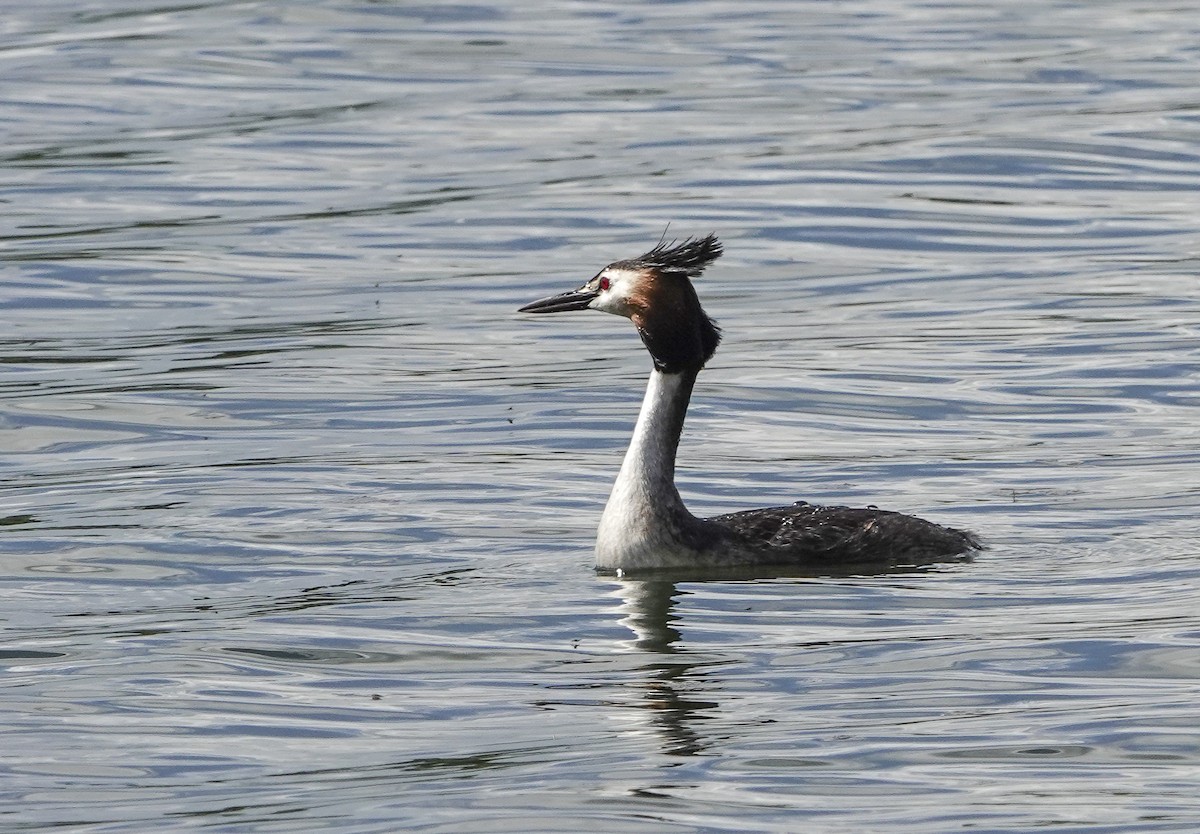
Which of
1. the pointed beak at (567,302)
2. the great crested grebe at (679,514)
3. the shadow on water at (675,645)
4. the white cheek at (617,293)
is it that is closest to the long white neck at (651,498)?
the great crested grebe at (679,514)

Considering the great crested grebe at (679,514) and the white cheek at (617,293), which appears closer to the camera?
the great crested grebe at (679,514)

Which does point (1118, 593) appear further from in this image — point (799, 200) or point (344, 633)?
point (799, 200)

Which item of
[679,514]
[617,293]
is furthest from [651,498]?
[617,293]

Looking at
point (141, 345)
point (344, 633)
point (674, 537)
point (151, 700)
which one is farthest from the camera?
point (141, 345)

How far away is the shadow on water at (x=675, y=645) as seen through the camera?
28.4ft

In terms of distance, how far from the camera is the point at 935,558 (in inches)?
436

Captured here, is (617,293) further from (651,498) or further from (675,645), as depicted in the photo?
(675,645)

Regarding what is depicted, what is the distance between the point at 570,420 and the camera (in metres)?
14.4

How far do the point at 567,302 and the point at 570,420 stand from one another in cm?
305

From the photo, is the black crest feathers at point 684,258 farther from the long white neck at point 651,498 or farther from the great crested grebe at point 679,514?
the long white neck at point 651,498

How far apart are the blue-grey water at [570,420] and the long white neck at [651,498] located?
0.22 meters

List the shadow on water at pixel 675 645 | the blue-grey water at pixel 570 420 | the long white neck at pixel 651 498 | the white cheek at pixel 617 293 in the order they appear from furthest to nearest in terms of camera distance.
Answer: the white cheek at pixel 617 293
the long white neck at pixel 651 498
the shadow on water at pixel 675 645
the blue-grey water at pixel 570 420

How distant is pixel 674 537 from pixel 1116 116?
14.5m

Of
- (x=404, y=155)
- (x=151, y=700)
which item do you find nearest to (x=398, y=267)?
(x=404, y=155)
